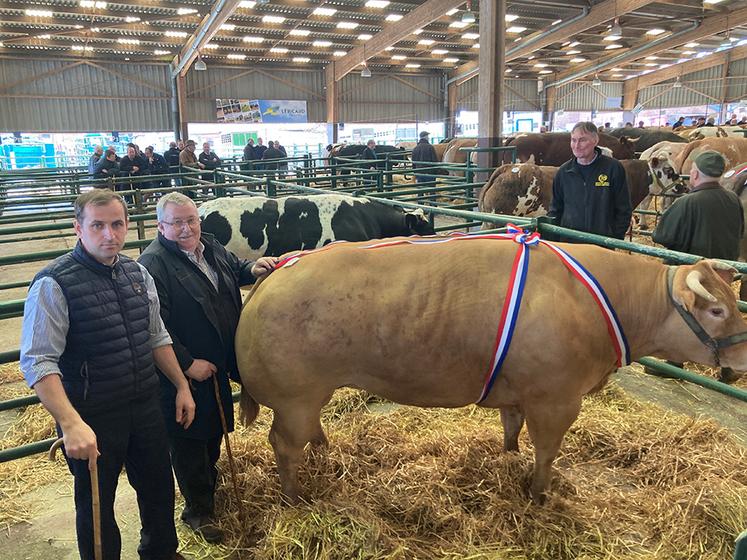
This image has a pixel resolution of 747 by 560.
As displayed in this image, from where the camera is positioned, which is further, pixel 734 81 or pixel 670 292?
pixel 734 81

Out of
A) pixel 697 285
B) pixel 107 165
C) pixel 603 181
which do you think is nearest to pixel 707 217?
pixel 603 181

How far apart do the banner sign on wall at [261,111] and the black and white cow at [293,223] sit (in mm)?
22817

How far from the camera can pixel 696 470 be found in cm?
311

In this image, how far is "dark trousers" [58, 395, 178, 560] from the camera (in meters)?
2.19

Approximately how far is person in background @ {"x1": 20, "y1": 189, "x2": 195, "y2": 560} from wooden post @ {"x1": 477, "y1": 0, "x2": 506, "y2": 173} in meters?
10.2

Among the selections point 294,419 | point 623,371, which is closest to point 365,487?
point 294,419

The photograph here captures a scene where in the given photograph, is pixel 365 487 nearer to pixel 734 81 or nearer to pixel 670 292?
pixel 670 292

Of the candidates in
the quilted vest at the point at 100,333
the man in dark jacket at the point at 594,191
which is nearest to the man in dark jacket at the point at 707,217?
the man in dark jacket at the point at 594,191

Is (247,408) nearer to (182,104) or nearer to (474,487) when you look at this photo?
(474,487)

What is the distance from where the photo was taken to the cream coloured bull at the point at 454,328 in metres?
2.54

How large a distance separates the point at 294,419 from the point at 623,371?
3247 mm

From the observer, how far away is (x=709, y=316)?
8.43 ft

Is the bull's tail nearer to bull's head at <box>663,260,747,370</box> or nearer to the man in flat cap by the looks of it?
bull's head at <box>663,260,747,370</box>

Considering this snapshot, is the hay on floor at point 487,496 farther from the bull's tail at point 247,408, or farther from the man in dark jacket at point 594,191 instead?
the man in dark jacket at point 594,191
